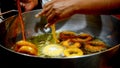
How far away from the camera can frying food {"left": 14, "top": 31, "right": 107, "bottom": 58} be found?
4.49ft

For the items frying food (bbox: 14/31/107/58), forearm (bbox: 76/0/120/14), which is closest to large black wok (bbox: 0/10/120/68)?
frying food (bbox: 14/31/107/58)

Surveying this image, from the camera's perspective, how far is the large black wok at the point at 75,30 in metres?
1.01

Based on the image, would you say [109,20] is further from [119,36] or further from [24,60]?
[24,60]

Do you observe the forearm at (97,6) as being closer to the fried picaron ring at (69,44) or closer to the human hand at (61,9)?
the human hand at (61,9)

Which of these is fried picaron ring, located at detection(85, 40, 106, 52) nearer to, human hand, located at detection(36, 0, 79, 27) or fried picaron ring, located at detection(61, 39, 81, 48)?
fried picaron ring, located at detection(61, 39, 81, 48)

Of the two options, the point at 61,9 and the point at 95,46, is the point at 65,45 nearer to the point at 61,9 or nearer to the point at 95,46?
the point at 95,46

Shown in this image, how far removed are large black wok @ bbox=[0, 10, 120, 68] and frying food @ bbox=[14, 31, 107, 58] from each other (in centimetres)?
8

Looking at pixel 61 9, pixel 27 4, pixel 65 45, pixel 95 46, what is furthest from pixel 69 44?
pixel 27 4

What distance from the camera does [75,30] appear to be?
1.80m

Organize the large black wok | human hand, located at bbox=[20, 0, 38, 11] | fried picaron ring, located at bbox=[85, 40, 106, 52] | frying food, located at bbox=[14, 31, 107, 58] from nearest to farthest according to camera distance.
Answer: the large black wok
frying food, located at bbox=[14, 31, 107, 58]
fried picaron ring, located at bbox=[85, 40, 106, 52]
human hand, located at bbox=[20, 0, 38, 11]

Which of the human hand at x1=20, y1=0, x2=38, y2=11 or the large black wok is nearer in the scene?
the large black wok

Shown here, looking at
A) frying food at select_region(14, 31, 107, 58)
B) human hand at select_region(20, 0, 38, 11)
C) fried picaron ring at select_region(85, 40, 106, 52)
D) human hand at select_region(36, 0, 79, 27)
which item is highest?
human hand at select_region(36, 0, 79, 27)

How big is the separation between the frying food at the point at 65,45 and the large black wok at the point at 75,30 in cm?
8

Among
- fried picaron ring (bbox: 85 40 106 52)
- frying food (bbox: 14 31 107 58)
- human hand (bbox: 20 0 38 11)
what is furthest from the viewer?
human hand (bbox: 20 0 38 11)
